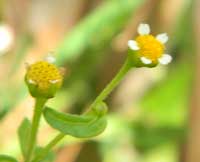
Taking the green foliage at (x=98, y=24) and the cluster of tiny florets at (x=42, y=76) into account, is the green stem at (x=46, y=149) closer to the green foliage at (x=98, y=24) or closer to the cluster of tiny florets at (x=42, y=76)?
the cluster of tiny florets at (x=42, y=76)

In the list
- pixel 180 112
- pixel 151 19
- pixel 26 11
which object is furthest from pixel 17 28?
pixel 180 112

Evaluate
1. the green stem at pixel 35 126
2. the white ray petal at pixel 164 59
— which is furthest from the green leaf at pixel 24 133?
the white ray petal at pixel 164 59

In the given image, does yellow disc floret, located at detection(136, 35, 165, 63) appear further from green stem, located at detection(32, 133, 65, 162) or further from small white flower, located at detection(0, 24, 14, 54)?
small white flower, located at detection(0, 24, 14, 54)

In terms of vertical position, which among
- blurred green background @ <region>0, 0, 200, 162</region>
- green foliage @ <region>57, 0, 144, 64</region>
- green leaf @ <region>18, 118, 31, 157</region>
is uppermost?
green leaf @ <region>18, 118, 31, 157</region>

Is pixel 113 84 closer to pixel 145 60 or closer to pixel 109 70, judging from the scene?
pixel 145 60

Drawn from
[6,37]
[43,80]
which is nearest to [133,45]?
[43,80]

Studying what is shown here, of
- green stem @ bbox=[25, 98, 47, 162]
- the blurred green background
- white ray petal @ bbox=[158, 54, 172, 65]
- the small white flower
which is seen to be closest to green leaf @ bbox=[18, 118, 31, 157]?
green stem @ bbox=[25, 98, 47, 162]
